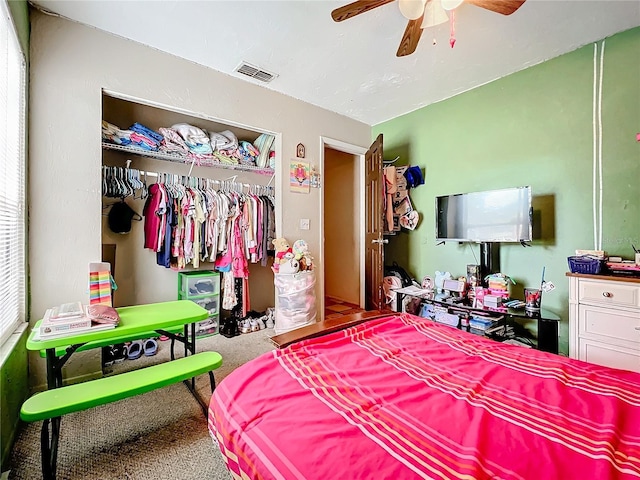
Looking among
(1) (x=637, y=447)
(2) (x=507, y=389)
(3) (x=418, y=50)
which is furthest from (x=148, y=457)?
(3) (x=418, y=50)

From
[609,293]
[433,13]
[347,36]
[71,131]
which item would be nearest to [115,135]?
[71,131]

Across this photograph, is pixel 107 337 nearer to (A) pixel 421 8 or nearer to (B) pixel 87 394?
(B) pixel 87 394

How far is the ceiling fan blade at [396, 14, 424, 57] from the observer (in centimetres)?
171

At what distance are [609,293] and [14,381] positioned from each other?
367cm

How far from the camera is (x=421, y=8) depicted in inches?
62.4

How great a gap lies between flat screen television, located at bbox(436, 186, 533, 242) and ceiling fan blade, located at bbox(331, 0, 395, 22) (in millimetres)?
1856

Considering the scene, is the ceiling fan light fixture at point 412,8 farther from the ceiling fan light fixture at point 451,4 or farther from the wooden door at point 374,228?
the wooden door at point 374,228

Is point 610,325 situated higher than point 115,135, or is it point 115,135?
→ point 115,135

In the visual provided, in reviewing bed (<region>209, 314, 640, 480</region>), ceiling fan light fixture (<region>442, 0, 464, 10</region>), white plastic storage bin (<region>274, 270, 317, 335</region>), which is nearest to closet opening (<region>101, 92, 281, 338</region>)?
white plastic storage bin (<region>274, 270, 317, 335</region>)

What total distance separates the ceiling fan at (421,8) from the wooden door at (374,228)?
1556mm

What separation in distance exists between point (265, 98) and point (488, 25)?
2037 millimetres

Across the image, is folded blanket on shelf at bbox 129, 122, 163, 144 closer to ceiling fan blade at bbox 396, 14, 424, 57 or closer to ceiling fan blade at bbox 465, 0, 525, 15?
ceiling fan blade at bbox 396, 14, 424, 57

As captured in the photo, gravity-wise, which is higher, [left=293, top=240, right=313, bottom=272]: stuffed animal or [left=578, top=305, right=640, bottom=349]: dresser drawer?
[left=293, top=240, right=313, bottom=272]: stuffed animal

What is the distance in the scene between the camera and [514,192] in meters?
2.48
